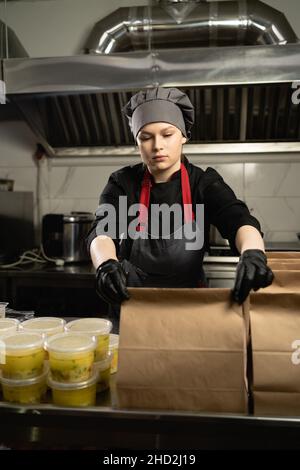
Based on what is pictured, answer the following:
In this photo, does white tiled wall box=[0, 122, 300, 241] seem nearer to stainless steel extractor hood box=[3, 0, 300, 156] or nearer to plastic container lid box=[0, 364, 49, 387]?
stainless steel extractor hood box=[3, 0, 300, 156]

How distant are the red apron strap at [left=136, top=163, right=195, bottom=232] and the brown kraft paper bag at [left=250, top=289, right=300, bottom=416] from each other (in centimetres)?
75

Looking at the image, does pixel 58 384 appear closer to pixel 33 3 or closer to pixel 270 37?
pixel 270 37

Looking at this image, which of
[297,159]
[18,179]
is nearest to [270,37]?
[297,159]

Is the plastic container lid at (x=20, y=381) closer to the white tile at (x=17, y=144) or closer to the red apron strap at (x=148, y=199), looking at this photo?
the red apron strap at (x=148, y=199)

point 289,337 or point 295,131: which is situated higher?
point 295,131

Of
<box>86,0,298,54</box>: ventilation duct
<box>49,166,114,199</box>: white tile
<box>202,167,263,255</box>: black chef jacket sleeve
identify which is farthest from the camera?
<box>49,166,114,199</box>: white tile

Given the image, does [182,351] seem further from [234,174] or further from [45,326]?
[234,174]

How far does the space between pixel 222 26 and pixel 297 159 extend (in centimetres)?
111

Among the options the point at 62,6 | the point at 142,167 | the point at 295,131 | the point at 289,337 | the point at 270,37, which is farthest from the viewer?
the point at 62,6

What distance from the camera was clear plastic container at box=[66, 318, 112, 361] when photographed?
913 millimetres

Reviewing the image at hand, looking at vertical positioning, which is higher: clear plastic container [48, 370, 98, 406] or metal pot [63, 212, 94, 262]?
metal pot [63, 212, 94, 262]

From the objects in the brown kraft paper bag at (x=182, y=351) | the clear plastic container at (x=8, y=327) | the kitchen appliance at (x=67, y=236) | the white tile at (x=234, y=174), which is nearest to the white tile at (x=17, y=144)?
the kitchen appliance at (x=67, y=236)

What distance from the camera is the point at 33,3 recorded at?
318cm

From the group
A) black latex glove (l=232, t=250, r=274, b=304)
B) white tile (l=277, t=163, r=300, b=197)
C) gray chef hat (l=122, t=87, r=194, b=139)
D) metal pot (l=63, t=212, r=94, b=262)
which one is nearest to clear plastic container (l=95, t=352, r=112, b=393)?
black latex glove (l=232, t=250, r=274, b=304)
